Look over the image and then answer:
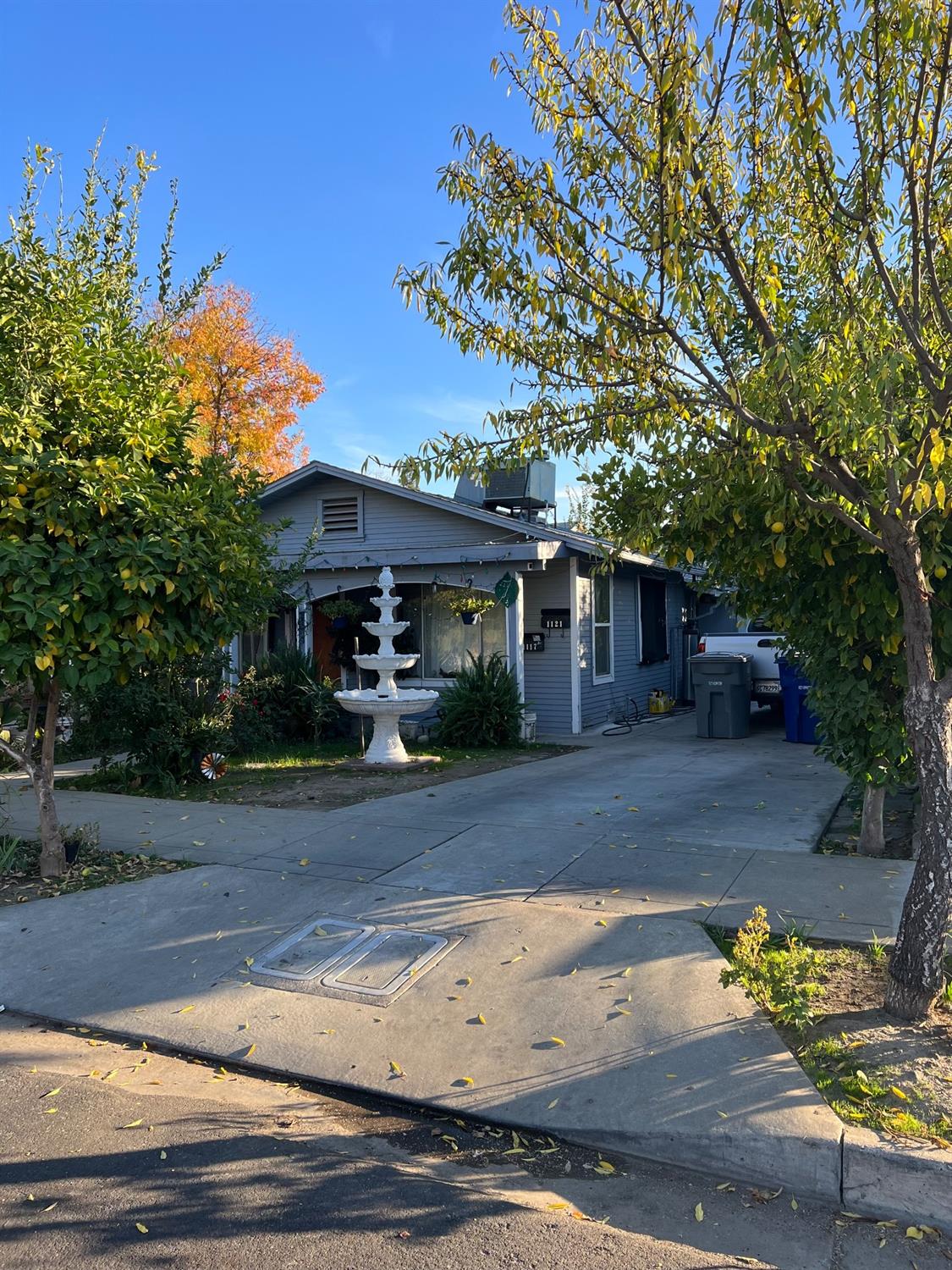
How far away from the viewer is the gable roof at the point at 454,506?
13570mm

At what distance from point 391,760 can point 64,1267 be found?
339 inches

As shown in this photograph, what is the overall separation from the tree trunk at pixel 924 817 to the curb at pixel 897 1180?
101cm

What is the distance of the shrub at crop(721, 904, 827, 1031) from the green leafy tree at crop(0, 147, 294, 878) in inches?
160

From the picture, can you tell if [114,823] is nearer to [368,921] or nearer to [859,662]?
[368,921]

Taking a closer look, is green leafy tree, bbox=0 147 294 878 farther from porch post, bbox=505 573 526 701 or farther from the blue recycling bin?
the blue recycling bin

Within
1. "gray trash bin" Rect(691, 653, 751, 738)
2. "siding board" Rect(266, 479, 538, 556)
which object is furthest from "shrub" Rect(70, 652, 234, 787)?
"gray trash bin" Rect(691, 653, 751, 738)

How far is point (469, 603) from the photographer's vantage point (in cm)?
1404

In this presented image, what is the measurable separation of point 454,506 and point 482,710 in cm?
329

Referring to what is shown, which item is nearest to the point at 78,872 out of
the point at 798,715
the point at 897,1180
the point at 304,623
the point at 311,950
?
the point at 311,950

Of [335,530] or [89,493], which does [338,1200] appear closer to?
[89,493]

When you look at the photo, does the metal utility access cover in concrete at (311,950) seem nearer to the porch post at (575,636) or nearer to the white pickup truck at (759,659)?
the porch post at (575,636)

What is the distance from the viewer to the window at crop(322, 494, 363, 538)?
15.4 m

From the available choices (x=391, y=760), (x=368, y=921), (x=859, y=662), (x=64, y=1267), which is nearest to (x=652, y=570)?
(x=391, y=760)

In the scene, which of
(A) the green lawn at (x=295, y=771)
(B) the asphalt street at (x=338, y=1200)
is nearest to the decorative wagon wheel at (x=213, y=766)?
(A) the green lawn at (x=295, y=771)
